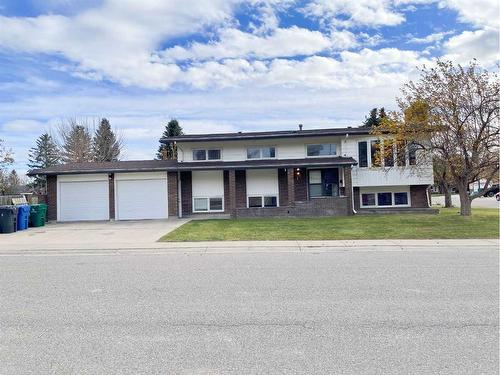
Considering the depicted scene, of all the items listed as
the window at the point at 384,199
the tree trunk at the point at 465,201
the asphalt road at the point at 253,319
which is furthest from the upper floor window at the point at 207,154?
the asphalt road at the point at 253,319

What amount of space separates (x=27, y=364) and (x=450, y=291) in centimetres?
598

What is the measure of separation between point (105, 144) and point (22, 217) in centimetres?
3011

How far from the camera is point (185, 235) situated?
14.1 metres

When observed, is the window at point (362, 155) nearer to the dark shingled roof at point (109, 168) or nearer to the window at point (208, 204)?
the window at point (208, 204)

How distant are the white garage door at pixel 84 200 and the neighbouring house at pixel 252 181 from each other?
0.06 metres

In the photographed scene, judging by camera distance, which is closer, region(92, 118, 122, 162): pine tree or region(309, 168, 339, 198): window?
region(309, 168, 339, 198): window

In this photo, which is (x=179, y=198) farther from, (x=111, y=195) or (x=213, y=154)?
(x=111, y=195)

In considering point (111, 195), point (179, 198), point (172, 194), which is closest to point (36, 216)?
point (111, 195)

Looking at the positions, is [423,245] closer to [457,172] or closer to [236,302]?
[236,302]

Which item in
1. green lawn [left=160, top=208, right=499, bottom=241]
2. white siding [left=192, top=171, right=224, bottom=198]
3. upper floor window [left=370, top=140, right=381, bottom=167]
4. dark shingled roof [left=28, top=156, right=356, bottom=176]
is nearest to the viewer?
green lawn [left=160, top=208, right=499, bottom=241]

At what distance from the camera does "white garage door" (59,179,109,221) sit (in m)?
23.2

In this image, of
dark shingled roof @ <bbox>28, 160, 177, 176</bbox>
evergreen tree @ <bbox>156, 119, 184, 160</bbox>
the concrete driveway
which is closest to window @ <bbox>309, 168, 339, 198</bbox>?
dark shingled roof @ <bbox>28, 160, 177, 176</bbox>

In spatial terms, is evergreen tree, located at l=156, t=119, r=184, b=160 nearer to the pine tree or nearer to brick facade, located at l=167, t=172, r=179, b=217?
the pine tree

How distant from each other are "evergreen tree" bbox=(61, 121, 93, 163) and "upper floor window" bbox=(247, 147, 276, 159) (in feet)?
87.2
